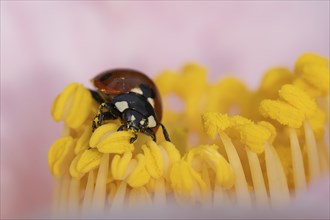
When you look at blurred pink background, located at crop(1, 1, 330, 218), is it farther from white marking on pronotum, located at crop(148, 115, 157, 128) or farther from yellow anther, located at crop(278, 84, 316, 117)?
yellow anther, located at crop(278, 84, 316, 117)

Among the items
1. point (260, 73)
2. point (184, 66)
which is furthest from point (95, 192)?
point (260, 73)

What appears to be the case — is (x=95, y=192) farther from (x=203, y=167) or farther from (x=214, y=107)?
(x=214, y=107)

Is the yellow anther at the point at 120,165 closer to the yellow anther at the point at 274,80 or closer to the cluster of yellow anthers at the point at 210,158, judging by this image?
the cluster of yellow anthers at the point at 210,158

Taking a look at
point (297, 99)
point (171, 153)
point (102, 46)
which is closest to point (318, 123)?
point (297, 99)

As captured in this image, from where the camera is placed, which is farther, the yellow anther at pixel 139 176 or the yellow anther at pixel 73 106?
the yellow anther at pixel 73 106

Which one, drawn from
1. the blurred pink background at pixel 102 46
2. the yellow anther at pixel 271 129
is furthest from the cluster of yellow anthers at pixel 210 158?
the blurred pink background at pixel 102 46

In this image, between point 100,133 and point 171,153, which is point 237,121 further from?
point 100,133

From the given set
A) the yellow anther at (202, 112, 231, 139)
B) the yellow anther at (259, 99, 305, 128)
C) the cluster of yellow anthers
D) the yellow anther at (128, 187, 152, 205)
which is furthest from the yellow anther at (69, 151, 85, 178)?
the yellow anther at (259, 99, 305, 128)
